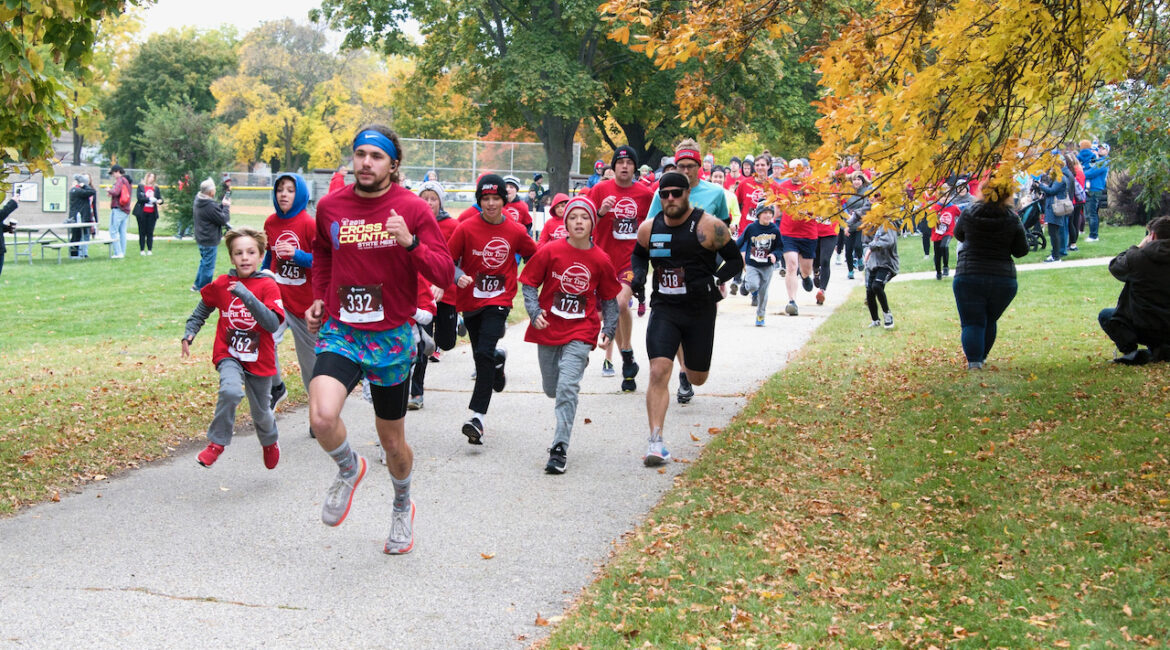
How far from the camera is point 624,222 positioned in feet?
35.5

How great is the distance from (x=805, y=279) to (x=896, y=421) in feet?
27.6

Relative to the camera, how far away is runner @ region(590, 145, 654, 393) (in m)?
10.7

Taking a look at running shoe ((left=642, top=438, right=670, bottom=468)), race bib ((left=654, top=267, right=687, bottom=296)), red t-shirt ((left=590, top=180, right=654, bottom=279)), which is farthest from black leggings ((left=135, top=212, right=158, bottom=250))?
running shoe ((left=642, top=438, right=670, bottom=468))

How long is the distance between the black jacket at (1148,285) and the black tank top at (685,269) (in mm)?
4276

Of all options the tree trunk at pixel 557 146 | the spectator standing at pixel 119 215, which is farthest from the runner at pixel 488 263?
the tree trunk at pixel 557 146

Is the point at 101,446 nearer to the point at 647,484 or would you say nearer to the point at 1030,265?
the point at 647,484

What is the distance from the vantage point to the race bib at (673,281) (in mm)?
8047

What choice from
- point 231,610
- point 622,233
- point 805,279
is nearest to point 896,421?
point 622,233

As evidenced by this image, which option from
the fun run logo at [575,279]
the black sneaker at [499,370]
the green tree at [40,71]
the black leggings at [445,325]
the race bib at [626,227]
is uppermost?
the green tree at [40,71]

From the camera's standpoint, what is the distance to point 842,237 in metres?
26.1

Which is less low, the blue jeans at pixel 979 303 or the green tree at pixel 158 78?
the green tree at pixel 158 78

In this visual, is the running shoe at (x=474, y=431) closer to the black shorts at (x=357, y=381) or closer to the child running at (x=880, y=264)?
the black shorts at (x=357, y=381)

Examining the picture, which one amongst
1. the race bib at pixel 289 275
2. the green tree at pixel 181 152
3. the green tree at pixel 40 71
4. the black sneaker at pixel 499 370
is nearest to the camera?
the green tree at pixel 40 71

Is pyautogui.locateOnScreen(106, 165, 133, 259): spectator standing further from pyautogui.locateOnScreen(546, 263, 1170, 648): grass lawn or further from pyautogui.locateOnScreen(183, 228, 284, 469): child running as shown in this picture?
pyautogui.locateOnScreen(183, 228, 284, 469): child running
